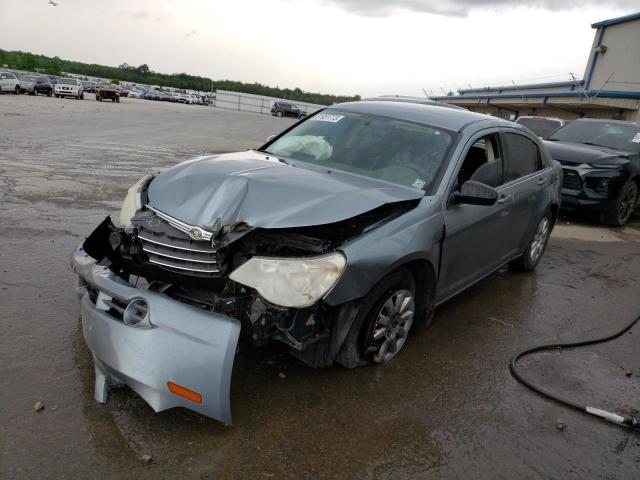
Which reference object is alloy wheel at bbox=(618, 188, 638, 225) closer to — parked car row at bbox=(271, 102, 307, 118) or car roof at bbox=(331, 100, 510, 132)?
car roof at bbox=(331, 100, 510, 132)

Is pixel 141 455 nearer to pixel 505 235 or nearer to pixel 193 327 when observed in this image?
→ pixel 193 327

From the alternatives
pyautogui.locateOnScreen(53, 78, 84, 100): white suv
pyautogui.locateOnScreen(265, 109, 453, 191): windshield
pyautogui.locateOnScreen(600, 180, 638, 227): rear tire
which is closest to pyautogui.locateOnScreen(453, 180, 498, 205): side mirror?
pyautogui.locateOnScreen(265, 109, 453, 191): windshield

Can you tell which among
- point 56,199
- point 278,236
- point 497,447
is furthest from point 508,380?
point 56,199

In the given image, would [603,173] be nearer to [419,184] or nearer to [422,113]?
[422,113]

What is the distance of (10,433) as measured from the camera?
2.60 metres

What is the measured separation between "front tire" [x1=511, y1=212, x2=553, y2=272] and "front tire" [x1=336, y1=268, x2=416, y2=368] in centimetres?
276

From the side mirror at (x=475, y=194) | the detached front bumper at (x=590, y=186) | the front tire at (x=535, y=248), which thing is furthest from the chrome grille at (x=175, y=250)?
the detached front bumper at (x=590, y=186)

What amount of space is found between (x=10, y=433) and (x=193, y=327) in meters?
1.04

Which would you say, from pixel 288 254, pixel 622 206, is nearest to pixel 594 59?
pixel 622 206

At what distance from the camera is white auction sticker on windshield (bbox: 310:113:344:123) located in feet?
15.4

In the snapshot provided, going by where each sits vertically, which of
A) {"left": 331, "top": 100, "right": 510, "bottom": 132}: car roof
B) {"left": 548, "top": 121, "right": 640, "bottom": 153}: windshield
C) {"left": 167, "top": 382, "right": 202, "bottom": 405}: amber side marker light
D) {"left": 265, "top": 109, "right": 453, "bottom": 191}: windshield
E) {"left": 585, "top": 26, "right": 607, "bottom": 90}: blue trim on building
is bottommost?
{"left": 167, "top": 382, "right": 202, "bottom": 405}: amber side marker light

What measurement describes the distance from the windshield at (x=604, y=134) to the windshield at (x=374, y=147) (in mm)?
7207

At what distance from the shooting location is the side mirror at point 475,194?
3.74 m

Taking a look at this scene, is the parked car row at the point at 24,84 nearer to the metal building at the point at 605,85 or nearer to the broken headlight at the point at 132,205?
the metal building at the point at 605,85
